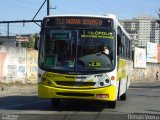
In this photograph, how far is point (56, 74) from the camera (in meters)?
15.7

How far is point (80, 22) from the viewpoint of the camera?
16.3m

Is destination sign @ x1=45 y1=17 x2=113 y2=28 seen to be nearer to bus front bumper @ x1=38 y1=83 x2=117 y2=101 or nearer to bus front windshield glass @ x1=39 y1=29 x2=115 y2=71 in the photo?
bus front windshield glass @ x1=39 y1=29 x2=115 y2=71

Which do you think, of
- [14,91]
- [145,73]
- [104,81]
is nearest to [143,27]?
[145,73]

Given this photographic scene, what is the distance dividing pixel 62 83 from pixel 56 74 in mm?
361

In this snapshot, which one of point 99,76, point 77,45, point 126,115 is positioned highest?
point 77,45

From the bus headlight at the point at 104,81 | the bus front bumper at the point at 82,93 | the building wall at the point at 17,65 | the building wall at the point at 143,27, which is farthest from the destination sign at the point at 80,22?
the building wall at the point at 143,27

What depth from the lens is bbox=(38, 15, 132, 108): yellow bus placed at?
15.6 meters

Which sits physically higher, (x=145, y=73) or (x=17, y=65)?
(x=17, y=65)

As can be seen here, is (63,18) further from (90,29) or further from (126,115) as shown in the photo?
(126,115)

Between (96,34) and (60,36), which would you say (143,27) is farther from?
(60,36)

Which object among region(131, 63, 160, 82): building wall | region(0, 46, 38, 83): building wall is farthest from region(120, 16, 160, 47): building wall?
region(0, 46, 38, 83): building wall

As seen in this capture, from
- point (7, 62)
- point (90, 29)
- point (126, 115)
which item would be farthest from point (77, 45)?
point (7, 62)

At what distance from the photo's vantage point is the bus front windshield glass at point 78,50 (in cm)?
1581

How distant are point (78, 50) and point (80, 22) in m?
1.01
